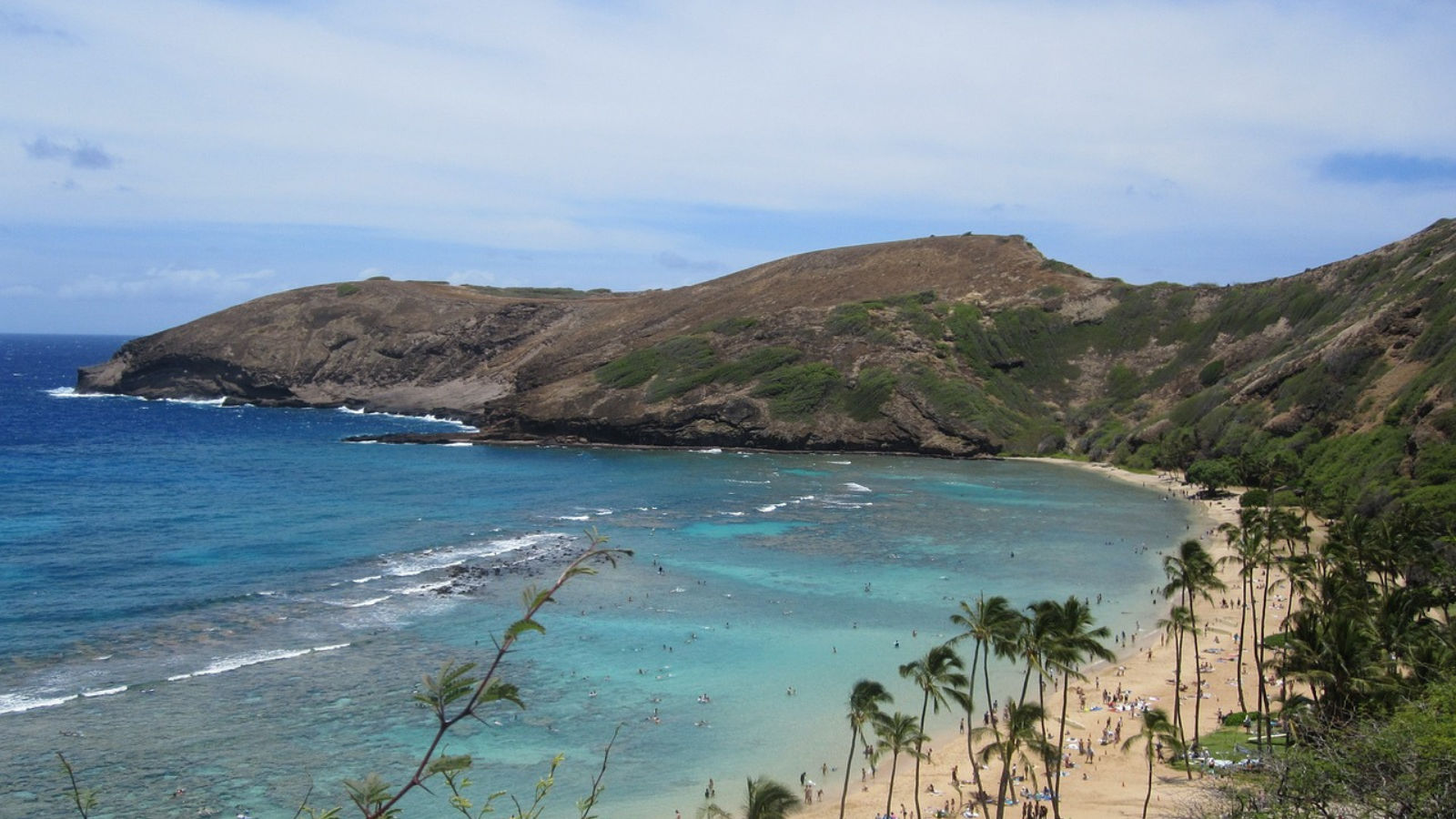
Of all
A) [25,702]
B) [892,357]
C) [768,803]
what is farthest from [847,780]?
[892,357]

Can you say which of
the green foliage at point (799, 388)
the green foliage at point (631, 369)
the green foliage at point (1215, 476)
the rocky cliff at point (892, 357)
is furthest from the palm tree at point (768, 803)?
the green foliage at point (631, 369)

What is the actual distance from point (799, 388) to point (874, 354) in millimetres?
11601

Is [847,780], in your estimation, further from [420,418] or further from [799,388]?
[420,418]

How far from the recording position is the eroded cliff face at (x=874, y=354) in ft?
326

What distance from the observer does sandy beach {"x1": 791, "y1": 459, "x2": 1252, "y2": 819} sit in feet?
106

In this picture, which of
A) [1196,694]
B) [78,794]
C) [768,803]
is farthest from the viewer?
[1196,694]

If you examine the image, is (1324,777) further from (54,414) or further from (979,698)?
(54,414)

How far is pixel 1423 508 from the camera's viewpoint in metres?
56.3

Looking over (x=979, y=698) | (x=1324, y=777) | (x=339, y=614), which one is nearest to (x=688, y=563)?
(x=339, y=614)

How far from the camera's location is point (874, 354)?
437ft

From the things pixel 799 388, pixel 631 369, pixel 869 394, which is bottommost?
pixel 869 394

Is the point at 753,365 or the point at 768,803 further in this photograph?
the point at 753,365

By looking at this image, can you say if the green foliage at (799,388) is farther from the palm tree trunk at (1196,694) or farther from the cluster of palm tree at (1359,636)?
the cluster of palm tree at (1359,636)

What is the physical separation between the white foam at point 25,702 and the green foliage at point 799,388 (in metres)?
93.2
